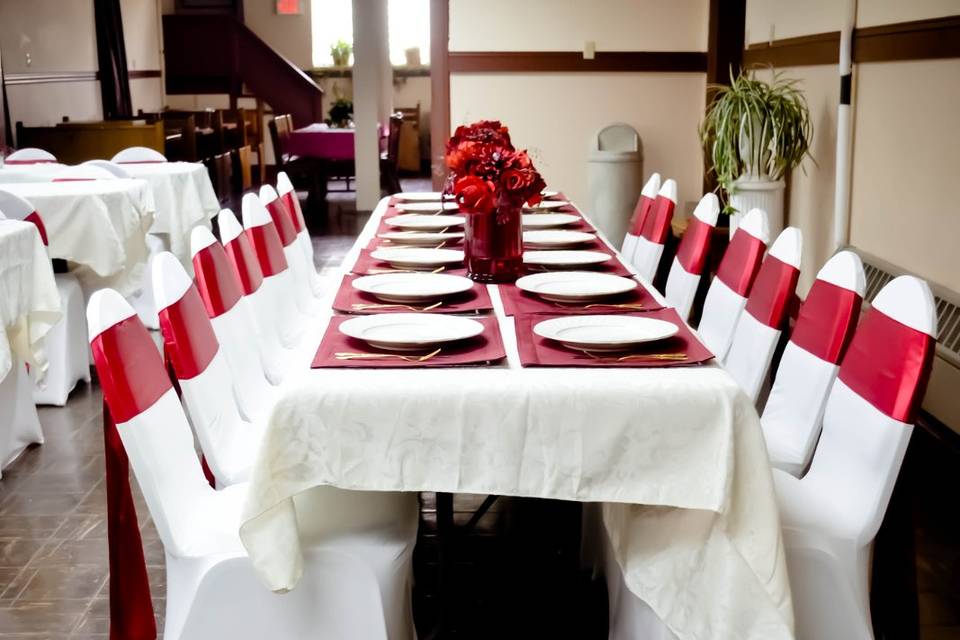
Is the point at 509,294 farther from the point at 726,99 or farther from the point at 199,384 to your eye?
the point at 726,99

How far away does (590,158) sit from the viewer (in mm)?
7586

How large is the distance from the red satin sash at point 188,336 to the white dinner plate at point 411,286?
401mm

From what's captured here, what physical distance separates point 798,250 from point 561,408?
1.10 m

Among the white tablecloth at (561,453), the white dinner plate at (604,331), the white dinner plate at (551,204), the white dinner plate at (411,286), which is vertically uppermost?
the white dinner plate at (411,286)

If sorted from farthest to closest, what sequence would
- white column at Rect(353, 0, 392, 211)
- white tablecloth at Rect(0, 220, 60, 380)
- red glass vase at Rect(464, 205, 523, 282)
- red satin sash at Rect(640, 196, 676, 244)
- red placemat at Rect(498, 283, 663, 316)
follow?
1. white column at Rect(353, 0, 392, 211)
2. red satin sash at Rect(640, 196, 676, 244)
3. white tablecloth at Rect(0, 220, 60, 380)
4. red glass vase at Rect(464, 205, 523, 282)
5. red placemat at Rect(498, 283, 663, 316)

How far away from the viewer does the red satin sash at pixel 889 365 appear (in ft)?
6.25

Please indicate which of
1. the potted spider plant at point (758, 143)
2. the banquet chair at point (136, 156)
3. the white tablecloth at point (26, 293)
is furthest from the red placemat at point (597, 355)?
the banquet chair at point (136, 156)

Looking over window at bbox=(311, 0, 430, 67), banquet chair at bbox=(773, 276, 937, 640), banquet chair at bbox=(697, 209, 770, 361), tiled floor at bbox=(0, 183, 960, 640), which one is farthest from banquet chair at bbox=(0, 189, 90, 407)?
window at bbox=(311, 0, 430, 67)

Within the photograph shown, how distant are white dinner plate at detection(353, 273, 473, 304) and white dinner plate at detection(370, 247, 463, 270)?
0.20 m


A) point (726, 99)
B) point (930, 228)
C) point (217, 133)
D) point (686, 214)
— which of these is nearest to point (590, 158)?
point (686, 214)

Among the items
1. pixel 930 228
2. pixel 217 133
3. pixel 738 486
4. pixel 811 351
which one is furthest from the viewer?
pixel 217 133

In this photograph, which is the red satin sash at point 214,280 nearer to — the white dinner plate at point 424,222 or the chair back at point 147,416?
the chair back at point 147,416

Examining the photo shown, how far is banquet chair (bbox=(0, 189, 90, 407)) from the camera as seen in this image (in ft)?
13.8

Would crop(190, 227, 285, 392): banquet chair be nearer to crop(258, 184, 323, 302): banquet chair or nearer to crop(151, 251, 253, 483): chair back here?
crop(151, 251, 253, 483): chair back
